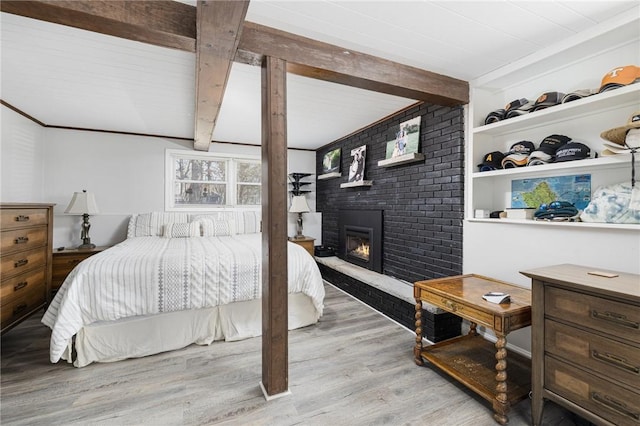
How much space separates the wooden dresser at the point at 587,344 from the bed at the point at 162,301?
1.76 metres

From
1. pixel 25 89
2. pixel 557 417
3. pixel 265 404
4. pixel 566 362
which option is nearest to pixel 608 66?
pixel 566 362

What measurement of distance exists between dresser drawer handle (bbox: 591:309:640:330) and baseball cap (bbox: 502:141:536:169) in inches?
49.9

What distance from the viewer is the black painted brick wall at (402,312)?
8.18 feet

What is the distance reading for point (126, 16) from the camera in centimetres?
140

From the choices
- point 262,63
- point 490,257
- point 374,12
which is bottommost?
point 490,257

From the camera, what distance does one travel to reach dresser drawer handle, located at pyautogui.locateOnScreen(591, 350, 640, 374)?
1207 mm

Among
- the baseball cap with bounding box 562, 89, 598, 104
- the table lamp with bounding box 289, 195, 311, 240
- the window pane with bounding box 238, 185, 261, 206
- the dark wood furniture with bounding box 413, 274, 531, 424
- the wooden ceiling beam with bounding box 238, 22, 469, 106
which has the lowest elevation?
the dark wood furniture with bounding box 413, 274, 531, 424

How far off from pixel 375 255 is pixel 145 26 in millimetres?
3133

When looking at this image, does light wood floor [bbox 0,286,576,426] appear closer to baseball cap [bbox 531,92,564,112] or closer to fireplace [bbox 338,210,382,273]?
fireplace [bbox 338,210,382,273]

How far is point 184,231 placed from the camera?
13.0 feet

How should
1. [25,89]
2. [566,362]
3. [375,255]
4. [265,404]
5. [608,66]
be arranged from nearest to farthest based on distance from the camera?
1. [566,362]
2. [265,404]
3. [608,66]
4. [25,89]
5. [375,255]

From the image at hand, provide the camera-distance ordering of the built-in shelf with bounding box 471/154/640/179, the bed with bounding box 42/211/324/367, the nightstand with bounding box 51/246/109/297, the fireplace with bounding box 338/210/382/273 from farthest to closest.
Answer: the fireplace with bounding box 338/210/382/273 → the nightstand with bounding box 51/246/109/297 → the bed with bounding box 42/211/324/367 → the built-in shelf with bounding box 471/154/640/179

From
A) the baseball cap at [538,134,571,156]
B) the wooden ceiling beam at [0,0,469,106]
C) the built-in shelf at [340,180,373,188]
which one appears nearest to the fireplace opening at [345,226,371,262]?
the built-in shelf at [340,180,373,188]

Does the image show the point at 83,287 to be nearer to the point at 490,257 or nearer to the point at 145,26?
the point at 145,26
